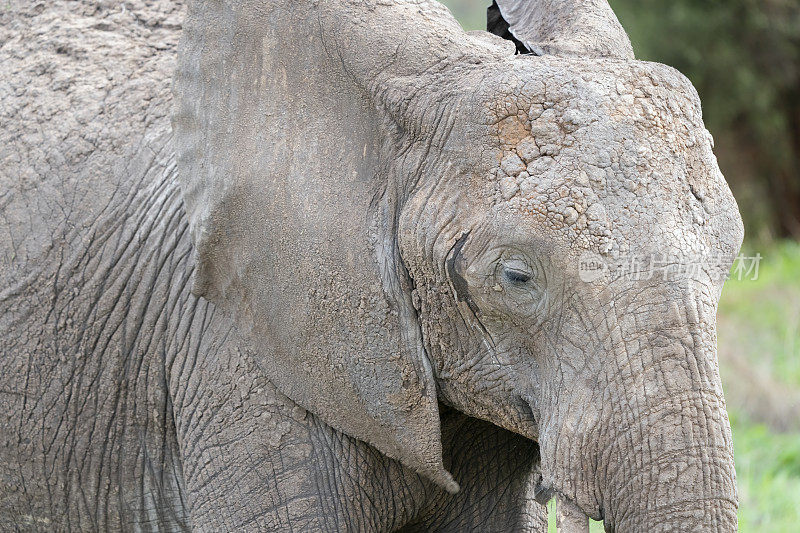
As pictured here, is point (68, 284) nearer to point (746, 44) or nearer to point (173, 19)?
point (173, 19)

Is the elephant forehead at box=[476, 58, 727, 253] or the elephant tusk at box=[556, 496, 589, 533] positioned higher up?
the elephant forehead at box=[476, 58, 727, 253]

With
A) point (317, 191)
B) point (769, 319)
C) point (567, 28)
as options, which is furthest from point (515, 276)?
point (769, 319)

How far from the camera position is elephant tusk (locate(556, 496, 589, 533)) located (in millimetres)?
2359

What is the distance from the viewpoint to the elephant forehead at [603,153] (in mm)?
2297

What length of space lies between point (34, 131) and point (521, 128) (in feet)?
5.30

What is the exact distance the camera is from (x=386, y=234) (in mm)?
2588

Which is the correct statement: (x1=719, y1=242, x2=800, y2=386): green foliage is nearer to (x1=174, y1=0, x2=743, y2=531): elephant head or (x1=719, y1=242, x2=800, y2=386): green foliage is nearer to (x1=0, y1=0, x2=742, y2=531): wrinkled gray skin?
(x1=0, y1=0, x2=742, y2=531): wrinkled gray skin

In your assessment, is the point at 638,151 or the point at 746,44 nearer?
the point at 638,151

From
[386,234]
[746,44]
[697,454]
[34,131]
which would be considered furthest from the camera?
[746,44]

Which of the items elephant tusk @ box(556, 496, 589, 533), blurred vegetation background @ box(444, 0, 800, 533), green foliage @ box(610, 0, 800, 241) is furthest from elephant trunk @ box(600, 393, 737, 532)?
green foliage @ box(610, 0, 800, 241)

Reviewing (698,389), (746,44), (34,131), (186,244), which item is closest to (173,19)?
(34,131)

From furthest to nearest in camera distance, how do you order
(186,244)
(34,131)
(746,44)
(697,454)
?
(746,44) → (34,131) → (186,244) → (697,454)

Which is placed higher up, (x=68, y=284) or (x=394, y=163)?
(x=394, y=163)

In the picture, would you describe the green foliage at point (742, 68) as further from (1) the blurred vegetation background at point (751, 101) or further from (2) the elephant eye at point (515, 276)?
(2) the elephant eye at point (515, 276)
